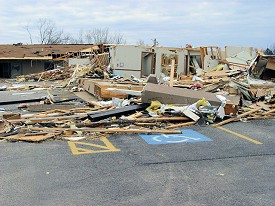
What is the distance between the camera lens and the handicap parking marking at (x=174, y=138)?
7.37 metres

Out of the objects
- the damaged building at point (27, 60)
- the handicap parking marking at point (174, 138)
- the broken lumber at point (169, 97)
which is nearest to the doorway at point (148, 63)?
the damaged building at point (27, 60)

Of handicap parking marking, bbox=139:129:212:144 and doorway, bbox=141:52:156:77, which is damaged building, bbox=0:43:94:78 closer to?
doorway, bbox=141:52:156:77

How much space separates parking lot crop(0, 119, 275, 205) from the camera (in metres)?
4.28

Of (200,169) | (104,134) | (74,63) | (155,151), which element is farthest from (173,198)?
(74,63)

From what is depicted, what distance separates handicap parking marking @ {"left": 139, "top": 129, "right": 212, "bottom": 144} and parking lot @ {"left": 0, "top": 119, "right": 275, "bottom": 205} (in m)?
0.02

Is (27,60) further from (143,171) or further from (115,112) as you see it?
(143,171)

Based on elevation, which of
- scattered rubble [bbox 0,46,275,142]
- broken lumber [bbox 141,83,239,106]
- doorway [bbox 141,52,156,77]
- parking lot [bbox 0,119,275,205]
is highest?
doorway [bbox 141,52,156,77]

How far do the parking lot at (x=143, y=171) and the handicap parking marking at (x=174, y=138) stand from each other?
0.02 meters

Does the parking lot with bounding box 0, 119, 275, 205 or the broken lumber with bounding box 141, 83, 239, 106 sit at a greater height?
the broken lumber with bounding box 141, 83, 239, 106

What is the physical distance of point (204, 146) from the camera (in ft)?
23.0

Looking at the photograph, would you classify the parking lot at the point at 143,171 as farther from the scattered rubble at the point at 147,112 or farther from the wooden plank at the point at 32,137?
the scattered rubble at the point at 147,112

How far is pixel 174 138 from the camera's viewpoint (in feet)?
25.1

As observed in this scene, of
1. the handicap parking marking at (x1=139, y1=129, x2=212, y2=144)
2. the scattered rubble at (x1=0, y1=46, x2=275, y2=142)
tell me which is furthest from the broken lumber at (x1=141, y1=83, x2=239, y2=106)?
the handicap parking marking at (x1=139, y1=129, x2=212, y2=144)

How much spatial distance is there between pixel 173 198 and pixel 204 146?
2957 millimetres
